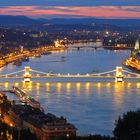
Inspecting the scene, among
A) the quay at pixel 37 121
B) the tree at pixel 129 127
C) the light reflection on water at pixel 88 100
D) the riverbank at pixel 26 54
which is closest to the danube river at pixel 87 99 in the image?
the light reflection on water at pixel 88 100

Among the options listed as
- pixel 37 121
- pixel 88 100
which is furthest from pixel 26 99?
pixel 37 121

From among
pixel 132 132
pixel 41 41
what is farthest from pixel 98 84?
pixel 41 41

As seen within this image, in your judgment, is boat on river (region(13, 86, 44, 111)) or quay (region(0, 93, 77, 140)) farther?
boat on river (region(13, 86, 44, 111))

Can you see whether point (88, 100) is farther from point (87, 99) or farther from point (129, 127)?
point (129, 127)

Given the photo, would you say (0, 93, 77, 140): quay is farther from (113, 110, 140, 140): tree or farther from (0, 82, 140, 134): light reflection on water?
(113, 110, 140, 140): tree

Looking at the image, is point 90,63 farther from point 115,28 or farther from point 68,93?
point 115,28

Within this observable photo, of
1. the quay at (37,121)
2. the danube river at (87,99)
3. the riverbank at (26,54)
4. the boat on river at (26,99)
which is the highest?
the quay at (37,121)

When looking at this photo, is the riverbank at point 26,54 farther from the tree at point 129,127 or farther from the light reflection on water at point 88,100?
the tree at point 129,127

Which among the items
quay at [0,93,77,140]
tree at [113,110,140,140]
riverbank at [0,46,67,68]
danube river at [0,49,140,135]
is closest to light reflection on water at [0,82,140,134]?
danube river at [0,49,140,135]
